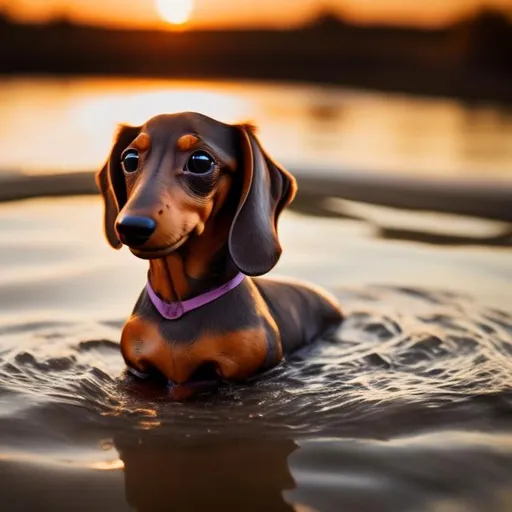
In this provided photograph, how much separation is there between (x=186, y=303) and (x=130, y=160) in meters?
0.52

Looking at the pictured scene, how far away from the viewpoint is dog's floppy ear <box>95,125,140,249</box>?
3521 mm

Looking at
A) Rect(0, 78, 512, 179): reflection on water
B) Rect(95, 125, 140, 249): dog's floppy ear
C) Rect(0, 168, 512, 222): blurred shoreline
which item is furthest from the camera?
Rect(0, 78, 512, 179): reflection on water

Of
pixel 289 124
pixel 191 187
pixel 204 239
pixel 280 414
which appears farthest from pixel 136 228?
pixel 289 124

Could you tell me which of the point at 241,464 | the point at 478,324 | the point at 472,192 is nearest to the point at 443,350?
the point at 478,324

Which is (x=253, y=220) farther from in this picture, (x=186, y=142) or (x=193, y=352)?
(x=193, y=352)

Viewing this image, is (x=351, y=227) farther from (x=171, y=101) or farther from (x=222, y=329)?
(x=171, y=101)

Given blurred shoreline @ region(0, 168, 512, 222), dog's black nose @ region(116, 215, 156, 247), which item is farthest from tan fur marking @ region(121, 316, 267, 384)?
blurred shoreline @ region(0, 168, 512, 222)

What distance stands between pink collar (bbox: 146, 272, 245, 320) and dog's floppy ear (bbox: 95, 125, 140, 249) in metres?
0.28

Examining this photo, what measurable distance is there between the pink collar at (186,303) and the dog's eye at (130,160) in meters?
0.46

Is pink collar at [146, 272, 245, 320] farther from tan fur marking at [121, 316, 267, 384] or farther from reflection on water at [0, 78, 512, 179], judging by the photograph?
reflection on water at [0, 78, 512, 179]

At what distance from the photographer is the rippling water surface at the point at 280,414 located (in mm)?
2770

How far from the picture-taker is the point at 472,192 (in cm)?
816

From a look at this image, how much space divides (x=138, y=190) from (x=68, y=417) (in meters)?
0.77

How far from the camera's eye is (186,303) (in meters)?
3.42
